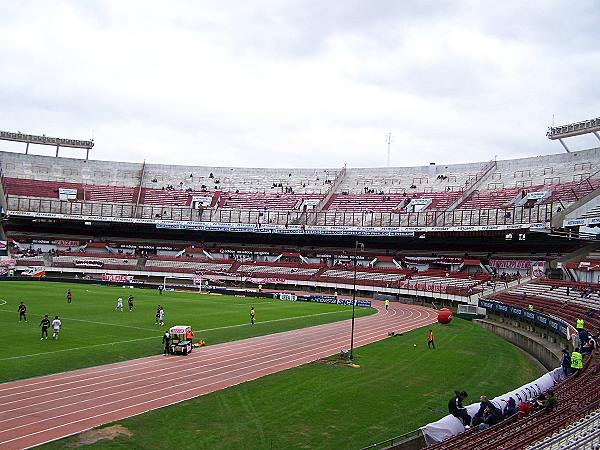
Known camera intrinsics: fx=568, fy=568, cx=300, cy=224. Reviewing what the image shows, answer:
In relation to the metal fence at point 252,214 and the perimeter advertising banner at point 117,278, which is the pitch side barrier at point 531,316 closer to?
the metal fence at point 252,214

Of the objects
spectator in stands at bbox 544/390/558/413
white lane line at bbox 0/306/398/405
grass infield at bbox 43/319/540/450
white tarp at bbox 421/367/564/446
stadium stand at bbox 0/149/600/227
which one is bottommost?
white lane line at bbox 0/306/398/405

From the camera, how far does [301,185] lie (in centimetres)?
9150

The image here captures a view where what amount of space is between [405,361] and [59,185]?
75.2m

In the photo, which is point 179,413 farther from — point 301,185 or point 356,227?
point 301,185

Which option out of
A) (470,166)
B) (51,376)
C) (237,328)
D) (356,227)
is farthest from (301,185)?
(51,376)

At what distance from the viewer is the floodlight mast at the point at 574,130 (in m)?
63.9

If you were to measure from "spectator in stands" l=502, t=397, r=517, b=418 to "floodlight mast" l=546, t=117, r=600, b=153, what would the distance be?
5673 cm

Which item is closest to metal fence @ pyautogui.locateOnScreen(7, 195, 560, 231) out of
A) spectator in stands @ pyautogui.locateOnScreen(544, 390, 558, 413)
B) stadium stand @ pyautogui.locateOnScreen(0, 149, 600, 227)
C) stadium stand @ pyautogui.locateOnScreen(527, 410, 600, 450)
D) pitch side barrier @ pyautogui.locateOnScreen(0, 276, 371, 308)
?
stadium stand @ pyautogui.locateOnScreen(0, 149, 600, 227)

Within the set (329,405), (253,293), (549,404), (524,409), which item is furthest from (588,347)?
(253,293)

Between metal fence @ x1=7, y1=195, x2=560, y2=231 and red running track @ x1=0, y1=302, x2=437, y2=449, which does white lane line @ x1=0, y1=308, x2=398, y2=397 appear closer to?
red running track @ x1=0, y1=302, x2=437, y2=449

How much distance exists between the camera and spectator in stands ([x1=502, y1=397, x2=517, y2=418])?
1533 centimetres

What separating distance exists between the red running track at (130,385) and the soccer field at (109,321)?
161cm

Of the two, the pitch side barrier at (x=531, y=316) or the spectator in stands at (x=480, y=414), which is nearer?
the spectator in stands at (x=480, y=414)

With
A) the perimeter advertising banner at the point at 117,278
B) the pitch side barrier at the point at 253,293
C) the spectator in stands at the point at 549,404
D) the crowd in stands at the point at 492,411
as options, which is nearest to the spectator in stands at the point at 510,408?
the crowd in stands at the point at 492,411
